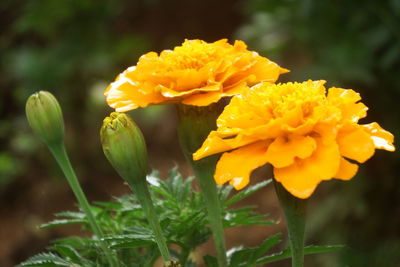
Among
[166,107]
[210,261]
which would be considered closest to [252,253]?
[210,261]

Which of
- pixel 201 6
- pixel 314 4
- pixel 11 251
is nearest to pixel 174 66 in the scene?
pixel 314 4

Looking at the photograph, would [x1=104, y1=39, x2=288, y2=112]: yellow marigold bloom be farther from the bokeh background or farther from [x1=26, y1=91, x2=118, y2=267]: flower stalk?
the bokeh background

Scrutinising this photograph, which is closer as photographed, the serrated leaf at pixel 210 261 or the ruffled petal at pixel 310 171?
the ruffled petal at pixel 310 171

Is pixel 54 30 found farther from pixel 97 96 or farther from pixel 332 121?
pixel 332 121

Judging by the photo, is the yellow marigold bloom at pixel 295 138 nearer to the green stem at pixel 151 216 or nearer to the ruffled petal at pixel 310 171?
the ruffled petal at pixel 310 171

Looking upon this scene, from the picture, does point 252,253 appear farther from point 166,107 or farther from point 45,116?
point 166,107

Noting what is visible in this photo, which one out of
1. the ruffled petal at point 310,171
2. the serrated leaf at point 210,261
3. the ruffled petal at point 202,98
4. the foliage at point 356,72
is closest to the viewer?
the ruffled petal at point 310,171

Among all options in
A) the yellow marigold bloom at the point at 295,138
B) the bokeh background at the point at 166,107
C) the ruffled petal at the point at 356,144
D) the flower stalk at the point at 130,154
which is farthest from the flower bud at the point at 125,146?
the bokeh background at the point at 166,107

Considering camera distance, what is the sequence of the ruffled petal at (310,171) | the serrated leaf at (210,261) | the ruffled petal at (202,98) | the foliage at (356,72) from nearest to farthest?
1. the ruffled petal at (310,171)
2. the ruffled petal at (202,98)
3. the serrated leaf at (210,261)
4. the foliage at (356,72)
